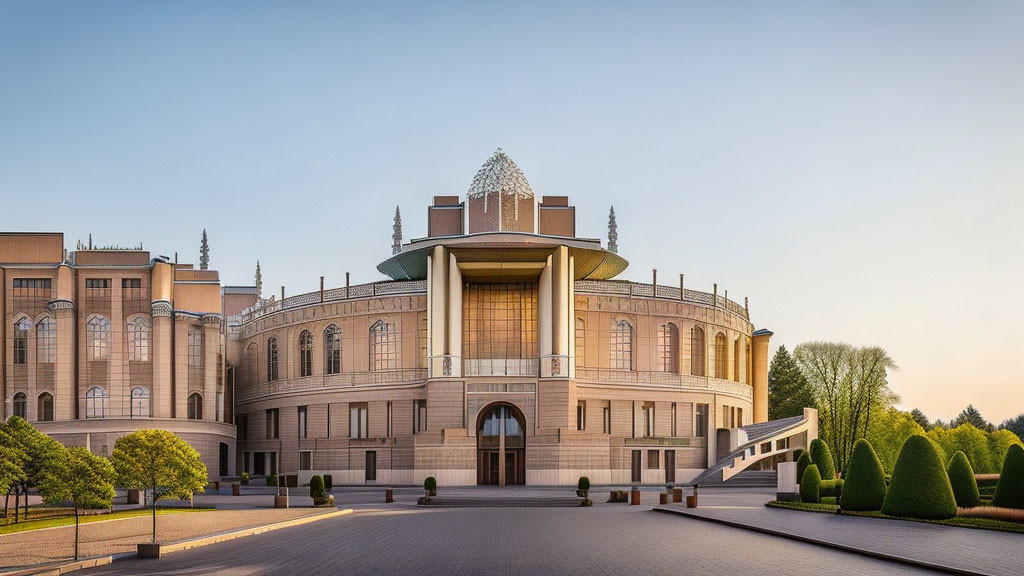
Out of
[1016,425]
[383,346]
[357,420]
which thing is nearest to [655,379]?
[383,346]

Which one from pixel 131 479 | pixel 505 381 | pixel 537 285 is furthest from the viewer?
pixel 537 285

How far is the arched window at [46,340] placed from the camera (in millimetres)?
68562

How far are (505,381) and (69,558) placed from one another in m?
43.9

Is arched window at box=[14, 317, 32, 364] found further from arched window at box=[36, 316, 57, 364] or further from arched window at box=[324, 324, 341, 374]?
arched window at box=[324, 324, 341, 374]

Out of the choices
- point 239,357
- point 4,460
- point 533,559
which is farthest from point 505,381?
point 533,559

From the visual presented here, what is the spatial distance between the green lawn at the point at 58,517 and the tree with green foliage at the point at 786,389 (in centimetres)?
7053

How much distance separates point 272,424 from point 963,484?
182 feet

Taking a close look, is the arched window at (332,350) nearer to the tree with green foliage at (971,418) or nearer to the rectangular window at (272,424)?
the rectangular window at (272,424)

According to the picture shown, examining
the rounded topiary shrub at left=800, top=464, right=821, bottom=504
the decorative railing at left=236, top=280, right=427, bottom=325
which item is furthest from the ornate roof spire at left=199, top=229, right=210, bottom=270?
the rounded topiary shrub at left=800, top=464, right=821, bottom=504

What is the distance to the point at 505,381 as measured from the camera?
212ft

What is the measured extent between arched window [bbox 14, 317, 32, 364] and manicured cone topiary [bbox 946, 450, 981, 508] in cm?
5878

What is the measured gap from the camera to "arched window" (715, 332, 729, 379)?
77.6m

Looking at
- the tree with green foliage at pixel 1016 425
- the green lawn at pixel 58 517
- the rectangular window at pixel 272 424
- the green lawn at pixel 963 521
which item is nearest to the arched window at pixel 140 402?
the rectangular window at pixel 272 424

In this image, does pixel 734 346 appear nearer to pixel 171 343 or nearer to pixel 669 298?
pixel 669 298
